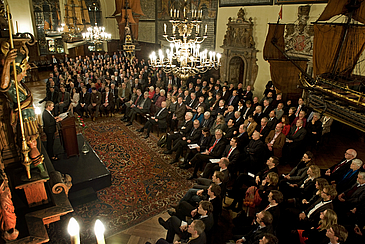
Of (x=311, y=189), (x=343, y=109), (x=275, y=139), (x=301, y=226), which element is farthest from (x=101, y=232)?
(x=343, y=109)

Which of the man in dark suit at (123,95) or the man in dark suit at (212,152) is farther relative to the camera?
the man in dark suit at (123,95)

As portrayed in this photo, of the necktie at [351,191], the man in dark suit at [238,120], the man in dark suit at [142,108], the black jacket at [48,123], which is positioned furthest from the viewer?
the man in dark suit at [142,108]

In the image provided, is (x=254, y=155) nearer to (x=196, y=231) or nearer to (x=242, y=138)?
(x=242, y=138)

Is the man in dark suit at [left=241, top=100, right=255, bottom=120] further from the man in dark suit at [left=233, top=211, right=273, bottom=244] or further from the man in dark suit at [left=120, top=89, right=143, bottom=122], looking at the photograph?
the man in dark suit at [left=233, top=211, right=273, bottom=244]

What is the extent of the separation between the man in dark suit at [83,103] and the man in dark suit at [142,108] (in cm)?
173

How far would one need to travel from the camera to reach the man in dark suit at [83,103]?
913cm

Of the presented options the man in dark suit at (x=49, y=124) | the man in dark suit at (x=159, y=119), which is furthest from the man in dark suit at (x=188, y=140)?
the man in dark suit at (x=49, y=124)

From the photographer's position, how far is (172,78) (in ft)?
37.9

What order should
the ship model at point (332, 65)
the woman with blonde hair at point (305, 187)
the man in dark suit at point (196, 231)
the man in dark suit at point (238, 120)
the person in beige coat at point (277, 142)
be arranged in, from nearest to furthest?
the man in dark suit at point (196, 231) < the woman with blonde hair at point (305, 187) < the person in beige coat at point (277, 142) < the man in dark suit at point (238, 120) < the ship model at point (332, 65)

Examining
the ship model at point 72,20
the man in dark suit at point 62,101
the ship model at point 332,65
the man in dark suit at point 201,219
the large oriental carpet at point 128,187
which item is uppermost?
the ship model at point 72,20

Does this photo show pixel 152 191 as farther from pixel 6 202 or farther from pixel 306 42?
pixel 306 42

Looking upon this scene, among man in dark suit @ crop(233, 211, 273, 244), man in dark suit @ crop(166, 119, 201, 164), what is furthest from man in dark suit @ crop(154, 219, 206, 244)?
man in dark suit @ crop(166, 119, 201, 164)

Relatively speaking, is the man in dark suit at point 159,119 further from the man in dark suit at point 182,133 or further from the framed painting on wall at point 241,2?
the framed painting on wall at point 241,2

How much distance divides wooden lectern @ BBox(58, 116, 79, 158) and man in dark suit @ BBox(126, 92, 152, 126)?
2903mm
